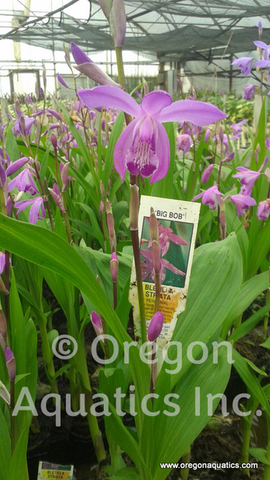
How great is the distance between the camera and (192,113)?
45 centimetres

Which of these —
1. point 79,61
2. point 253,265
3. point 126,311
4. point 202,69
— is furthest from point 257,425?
point 202,69

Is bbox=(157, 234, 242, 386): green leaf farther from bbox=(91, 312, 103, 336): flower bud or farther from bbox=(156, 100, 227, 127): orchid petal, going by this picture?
bbox=(156, 100, 227, 127): orchid petal

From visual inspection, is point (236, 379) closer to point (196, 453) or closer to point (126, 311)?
point (196, 453)

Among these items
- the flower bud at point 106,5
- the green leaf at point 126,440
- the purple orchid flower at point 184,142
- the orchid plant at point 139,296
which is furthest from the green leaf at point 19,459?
the purple orchid flower at point 184,142

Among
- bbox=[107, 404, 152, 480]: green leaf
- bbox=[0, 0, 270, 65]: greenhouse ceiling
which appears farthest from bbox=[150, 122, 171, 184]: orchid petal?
bbox=[0, 0, 270, 65]: greenhouse ceiling

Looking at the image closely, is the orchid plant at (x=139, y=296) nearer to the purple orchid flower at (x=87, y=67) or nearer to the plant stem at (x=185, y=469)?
the purple orchid flower at (x=87, y=67)

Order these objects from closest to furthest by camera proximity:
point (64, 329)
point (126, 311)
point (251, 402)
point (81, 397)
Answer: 1. point (126, 311)
2. point (251, 402)
3. point (81, 397)
4. point (64, 329)

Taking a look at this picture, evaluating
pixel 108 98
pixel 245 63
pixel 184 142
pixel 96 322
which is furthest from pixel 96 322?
pixel 245 63

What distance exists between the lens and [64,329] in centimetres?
133

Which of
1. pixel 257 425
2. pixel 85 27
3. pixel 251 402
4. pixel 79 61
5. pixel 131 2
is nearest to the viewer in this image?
pixel 79 61

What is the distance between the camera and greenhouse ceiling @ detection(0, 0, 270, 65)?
647 cm

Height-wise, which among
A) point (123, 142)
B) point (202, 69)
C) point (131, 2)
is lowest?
point (123, 142)

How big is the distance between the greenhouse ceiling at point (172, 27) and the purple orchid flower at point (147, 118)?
5903 mm

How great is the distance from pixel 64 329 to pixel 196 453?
595 mm
